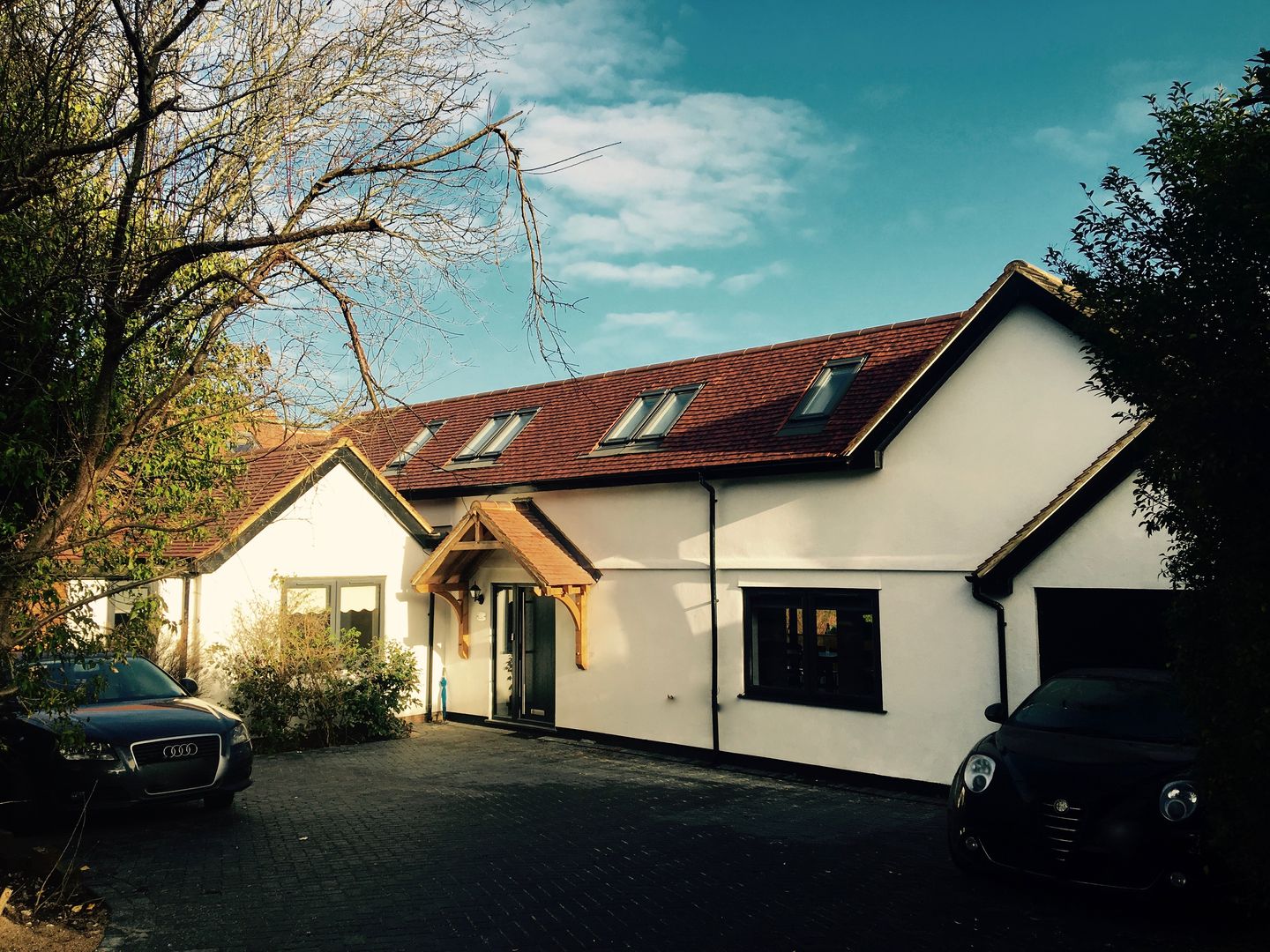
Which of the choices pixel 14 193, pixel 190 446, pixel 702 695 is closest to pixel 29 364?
pixel 14 193

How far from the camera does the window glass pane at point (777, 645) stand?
12781 millimetres

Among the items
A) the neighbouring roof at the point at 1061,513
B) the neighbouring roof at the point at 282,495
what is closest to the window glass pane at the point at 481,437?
the neighbouring roof at the point at 282,495

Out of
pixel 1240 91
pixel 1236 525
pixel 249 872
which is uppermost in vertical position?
pixel 1240 91

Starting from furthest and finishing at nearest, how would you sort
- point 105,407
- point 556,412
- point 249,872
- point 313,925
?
point 556,412 < point 249,872 < point 313,925 < point 105,407

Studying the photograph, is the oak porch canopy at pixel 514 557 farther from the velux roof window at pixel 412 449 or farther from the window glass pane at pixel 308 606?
the velux roof window at pixel 412 449

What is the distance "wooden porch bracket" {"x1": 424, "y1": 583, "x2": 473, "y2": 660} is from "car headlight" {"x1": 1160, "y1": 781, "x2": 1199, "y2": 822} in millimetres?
12380

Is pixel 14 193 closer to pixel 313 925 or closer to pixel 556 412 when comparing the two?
pixel 313 925

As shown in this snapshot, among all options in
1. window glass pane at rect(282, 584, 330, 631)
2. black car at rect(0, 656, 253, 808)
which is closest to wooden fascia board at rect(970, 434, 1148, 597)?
black car at rect(0, 656, 253, 808)

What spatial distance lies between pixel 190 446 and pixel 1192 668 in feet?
23.1

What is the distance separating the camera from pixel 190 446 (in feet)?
24.1

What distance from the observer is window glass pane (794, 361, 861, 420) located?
1351cm

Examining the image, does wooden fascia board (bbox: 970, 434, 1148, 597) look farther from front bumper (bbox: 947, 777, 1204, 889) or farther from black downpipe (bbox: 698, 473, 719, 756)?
black downpipe (bbox: 698, 473, 719, 756)

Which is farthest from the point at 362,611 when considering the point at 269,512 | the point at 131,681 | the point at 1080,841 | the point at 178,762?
the point at 1080,841

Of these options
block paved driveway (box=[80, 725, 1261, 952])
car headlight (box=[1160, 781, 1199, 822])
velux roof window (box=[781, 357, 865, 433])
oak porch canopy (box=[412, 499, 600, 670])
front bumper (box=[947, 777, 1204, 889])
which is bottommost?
block paved driveway (box=[80, 725, 1261, 952])
